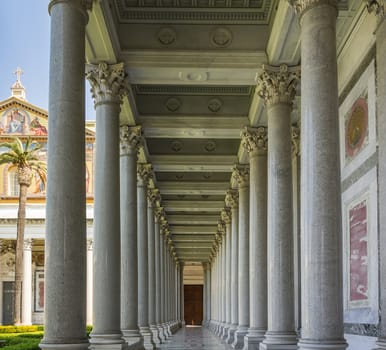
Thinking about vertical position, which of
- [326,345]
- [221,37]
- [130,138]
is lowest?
[326,345]

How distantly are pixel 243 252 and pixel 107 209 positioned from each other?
47.1ft

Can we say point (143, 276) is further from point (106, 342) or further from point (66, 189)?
point (66, 189)

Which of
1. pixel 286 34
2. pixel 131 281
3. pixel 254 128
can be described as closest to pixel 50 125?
pixel 286 34

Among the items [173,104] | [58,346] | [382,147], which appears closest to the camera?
[58,346]

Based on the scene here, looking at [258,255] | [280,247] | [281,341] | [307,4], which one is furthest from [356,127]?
[258,255]

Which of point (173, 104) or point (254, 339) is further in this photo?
point (173, 104)

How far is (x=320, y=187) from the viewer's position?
540 inches

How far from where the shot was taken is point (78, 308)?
42.9 feet

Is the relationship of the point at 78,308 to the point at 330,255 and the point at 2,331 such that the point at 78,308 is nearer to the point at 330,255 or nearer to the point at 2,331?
the point at 330,255

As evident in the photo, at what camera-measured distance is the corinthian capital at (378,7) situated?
545 inches

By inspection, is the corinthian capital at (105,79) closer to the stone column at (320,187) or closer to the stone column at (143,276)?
the stone column at (320,187)

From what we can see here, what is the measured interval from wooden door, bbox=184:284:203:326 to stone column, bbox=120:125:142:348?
8069 cm

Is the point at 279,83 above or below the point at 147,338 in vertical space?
above

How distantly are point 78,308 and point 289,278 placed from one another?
8186mm
